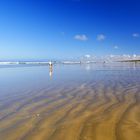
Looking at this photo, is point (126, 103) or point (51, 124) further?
point (126, 103)

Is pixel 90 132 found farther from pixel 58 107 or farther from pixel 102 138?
pixel 58 107

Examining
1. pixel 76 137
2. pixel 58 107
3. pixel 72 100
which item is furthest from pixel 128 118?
pixel 72 100

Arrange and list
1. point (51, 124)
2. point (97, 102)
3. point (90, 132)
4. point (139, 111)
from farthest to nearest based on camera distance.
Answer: point (97, 102), point (139, 111), point (51, 124), point (90, 132)

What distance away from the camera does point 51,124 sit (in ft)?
15.6

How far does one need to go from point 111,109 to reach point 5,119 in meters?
2.88

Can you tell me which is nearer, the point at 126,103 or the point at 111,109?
the point at 111,109

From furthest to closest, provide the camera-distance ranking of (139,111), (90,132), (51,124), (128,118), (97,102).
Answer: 1. (97,102)
2. (139,111)
3. (128,118)
4. (51,124)
5. (90,132)

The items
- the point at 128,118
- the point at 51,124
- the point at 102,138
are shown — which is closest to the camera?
the point at 102,138

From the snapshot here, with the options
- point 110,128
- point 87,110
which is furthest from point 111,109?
point 110,128

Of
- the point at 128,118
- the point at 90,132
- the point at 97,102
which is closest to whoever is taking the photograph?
the point at 90,132

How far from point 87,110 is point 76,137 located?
6.49 feet

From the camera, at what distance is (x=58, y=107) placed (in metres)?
6.36

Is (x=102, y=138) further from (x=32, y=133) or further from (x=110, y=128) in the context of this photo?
(x=32, y=133)

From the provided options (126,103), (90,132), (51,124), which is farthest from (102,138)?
(126,103)
